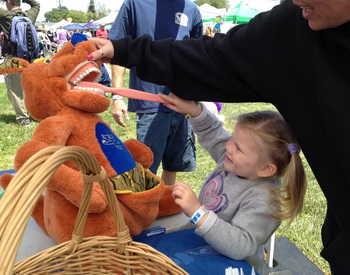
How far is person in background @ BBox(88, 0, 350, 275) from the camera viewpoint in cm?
67

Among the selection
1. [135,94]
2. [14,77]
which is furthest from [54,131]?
[14,77]

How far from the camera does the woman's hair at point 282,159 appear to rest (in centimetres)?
107

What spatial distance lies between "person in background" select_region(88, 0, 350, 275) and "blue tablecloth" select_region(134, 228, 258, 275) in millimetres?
318

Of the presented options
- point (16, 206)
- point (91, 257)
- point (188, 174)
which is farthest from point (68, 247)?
point (188, 174)

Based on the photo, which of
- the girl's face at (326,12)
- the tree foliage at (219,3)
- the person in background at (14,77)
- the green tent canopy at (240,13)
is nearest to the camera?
the girl's face at (326,12)

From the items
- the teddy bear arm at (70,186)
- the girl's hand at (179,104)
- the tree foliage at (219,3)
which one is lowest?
the tree foliage at (219,3)

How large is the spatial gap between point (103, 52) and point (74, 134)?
9.9 inches

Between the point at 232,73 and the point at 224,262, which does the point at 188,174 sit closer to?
the point at 224,262

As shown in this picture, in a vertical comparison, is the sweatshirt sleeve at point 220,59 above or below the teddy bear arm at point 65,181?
above

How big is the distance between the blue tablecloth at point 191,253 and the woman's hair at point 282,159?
0.70 feet

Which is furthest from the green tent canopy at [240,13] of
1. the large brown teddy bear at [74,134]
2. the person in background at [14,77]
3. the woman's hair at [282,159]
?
the large brown teddy bear at [74,134]

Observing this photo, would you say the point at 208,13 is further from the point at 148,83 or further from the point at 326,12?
the point at 326,12

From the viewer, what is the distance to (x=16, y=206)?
539 mm

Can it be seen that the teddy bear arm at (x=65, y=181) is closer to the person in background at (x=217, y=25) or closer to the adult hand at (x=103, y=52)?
the adult hand at (x=103, y=52)
